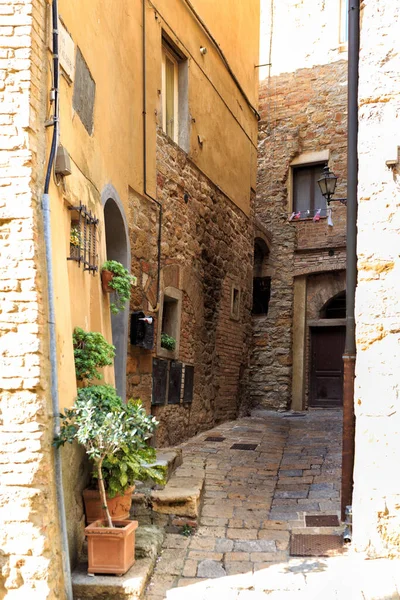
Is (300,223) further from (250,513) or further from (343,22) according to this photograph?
(250,513)

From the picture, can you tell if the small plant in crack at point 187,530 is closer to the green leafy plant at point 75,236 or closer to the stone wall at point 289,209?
the green leafy plant at point 75,236

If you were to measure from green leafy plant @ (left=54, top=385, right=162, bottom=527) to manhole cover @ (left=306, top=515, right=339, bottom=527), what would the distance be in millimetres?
1374

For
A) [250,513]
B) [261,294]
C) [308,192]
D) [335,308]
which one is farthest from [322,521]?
[308,192]

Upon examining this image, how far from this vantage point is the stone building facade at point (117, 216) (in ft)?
12.7

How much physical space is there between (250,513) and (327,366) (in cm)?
856

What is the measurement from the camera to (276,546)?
4.92 meters

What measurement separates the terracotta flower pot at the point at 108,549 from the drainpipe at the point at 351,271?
1927mm

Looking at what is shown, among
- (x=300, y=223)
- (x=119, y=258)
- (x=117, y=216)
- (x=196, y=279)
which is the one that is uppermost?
(x=300, y=223)

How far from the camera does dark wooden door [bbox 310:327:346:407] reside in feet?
45.0

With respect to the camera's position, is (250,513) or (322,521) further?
(250,513)

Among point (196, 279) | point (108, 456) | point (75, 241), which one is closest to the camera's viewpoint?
point (108, 456)

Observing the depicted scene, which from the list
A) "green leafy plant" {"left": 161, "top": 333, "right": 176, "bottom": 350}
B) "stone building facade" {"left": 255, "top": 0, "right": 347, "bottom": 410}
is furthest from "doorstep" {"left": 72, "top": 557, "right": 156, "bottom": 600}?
"stone building facade" {"left": 255, "top": 0, "right": 347, "bottom": 410}

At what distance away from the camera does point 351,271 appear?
215 inches

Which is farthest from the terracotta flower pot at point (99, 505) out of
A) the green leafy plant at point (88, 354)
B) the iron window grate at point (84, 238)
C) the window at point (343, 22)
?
the window at point (343, 22)
